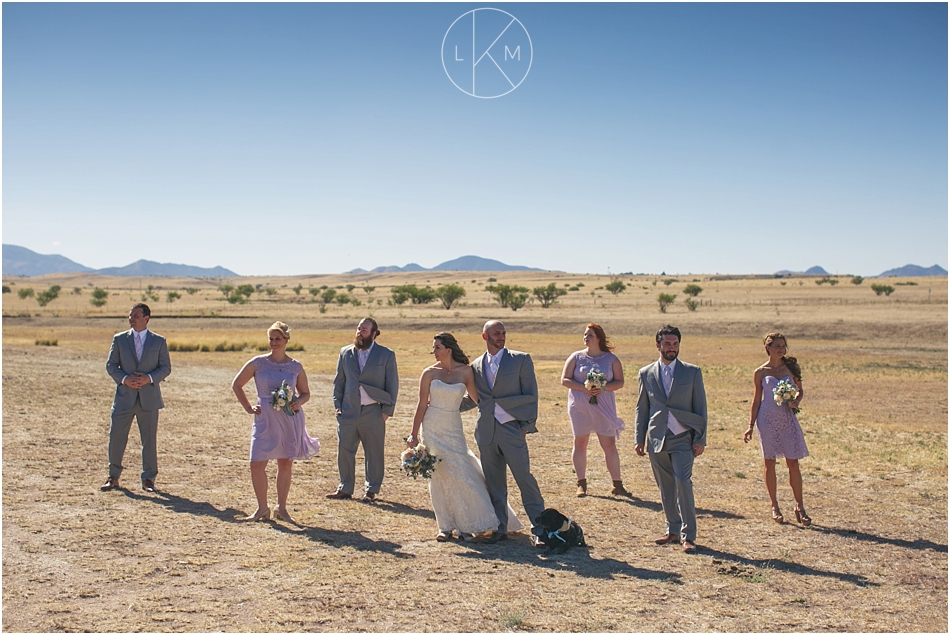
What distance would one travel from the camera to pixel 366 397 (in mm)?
9281

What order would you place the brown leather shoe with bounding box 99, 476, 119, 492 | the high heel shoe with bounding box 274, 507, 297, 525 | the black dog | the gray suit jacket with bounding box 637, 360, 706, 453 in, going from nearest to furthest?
the black dog < the gray suit jacket with bounding box 637, 360, 706, 453 < the high heel shoe with bounding box 274, 507, 297, 525 < the brown leather shoe with bounding box 99, 476, 119, 492

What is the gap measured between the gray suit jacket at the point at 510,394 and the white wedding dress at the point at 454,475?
0.24 meters

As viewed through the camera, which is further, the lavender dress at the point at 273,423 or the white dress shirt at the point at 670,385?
the lavender dress at the point at 273,423

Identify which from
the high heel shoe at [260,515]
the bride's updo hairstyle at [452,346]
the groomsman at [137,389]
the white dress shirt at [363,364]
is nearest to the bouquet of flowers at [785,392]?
the bride's updo hairstyle at [452,346]

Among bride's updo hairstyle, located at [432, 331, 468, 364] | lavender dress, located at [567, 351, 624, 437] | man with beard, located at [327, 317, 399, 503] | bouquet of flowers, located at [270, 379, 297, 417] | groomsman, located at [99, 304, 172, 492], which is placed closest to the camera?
bride's updo hairstyle, located at [432, 331, 468, 364]

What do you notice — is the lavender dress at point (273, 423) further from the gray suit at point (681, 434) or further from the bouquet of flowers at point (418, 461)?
the gray suit at point (681, 434)

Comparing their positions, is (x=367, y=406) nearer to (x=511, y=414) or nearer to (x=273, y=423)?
(x=273, y=423)

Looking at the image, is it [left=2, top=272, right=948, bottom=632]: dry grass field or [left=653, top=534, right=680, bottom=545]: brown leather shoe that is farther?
[left=653, top=534, right=680, bottom=545]: brown leather shoe

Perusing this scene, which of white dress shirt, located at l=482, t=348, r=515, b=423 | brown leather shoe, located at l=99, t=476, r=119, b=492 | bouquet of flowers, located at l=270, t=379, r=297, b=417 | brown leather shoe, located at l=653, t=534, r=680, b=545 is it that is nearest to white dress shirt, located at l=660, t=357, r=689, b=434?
brown leather shoe, located at l=653, t=534, r=680, b=545

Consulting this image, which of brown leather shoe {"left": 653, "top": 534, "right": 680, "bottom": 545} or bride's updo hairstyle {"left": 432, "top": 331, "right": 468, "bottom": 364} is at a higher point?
bride's updo hairstyle {"left": 432, "top": 331, "right": 468, "bottom": 364}

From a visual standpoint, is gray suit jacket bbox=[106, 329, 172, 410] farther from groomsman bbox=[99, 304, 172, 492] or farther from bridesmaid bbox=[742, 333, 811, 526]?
bridesmaid bbox=[742, 333, 811, 526]

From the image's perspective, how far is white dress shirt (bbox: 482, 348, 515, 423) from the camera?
777 cm

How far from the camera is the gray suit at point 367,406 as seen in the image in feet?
30.2

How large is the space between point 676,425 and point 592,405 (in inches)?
94.7
